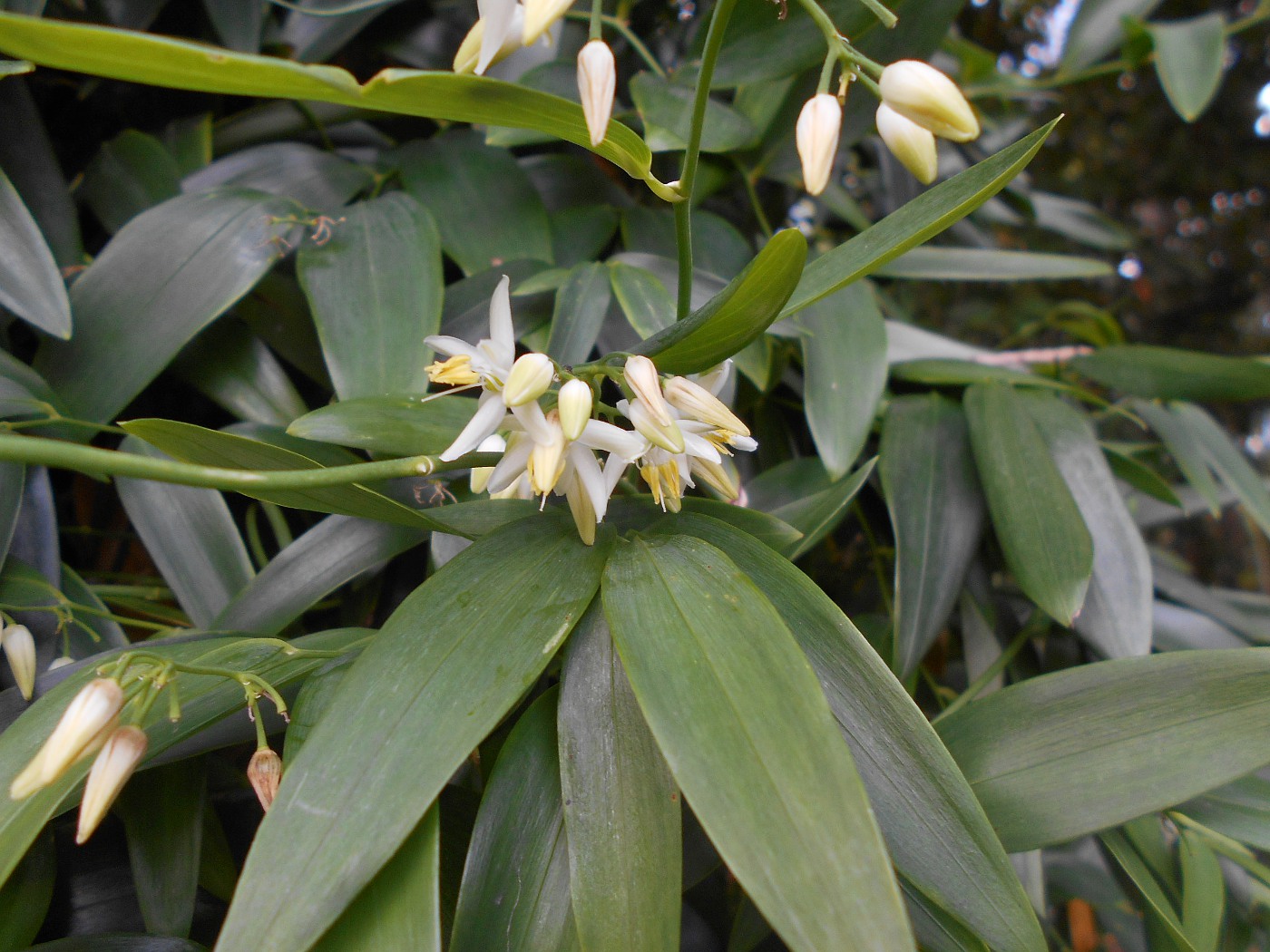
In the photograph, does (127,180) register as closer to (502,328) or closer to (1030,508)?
(502,328)

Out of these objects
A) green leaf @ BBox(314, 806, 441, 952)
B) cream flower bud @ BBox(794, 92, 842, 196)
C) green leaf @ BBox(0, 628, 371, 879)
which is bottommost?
green leaf @ BBox(314, 806, 441, 952)

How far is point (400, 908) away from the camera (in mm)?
318

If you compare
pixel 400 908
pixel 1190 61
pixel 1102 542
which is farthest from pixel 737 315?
pixel 1190 61

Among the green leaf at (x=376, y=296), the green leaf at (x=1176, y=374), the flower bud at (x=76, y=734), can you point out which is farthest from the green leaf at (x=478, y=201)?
the green leaf at (x=1176, y=374)

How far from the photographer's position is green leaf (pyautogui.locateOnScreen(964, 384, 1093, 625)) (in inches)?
20.1

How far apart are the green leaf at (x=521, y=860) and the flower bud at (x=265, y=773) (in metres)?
0.10

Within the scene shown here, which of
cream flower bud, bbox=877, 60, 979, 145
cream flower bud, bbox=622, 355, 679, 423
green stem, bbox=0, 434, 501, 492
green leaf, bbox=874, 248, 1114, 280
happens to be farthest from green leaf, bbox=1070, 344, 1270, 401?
green stem, bbox=0, 434, 501, 492

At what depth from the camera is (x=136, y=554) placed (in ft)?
2.29

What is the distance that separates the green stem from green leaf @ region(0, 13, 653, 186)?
0.46 ft

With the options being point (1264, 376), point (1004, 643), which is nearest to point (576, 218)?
point (1004, 643)

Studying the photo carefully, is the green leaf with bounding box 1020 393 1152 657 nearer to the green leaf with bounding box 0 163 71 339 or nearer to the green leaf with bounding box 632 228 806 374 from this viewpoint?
the green leaf with bounding box 632 228 806 374

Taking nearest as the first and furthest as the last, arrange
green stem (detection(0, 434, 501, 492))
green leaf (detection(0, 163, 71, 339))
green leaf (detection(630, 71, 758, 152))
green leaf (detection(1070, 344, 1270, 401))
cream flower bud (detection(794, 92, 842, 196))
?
green stem (detection(0, 434, 501, 492))
cream flower bud (detection(794, 92, 842, 196))
green leaf (detection(0, 163, 71, 339))
green leaf (detection(630, 71, 758, 152))
green leaf (detection(1070, 344, 1270, 401))

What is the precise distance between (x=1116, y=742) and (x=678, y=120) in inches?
21.4

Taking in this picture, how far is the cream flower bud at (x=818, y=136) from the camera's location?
0.38 m
